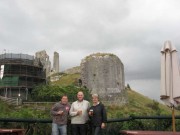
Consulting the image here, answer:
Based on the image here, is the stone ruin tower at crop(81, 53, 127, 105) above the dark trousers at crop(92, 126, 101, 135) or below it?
above

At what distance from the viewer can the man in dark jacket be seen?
30.0 ft

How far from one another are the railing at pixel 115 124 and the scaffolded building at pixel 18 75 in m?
60.0

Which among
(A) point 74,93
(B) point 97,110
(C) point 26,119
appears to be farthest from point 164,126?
(A) point 74,93

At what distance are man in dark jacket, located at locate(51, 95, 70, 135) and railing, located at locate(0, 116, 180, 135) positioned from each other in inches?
10.5

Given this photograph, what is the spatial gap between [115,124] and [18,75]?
6132 cm

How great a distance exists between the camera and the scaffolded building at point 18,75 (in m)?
69.0

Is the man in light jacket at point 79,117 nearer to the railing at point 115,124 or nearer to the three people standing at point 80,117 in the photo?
the three people standing at point 80,117

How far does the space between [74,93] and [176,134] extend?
59603 millimetres

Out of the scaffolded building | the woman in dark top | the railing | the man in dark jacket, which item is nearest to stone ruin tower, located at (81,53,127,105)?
the scaffolded building

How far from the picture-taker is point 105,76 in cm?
7644

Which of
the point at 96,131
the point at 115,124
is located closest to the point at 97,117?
the point at 96,131

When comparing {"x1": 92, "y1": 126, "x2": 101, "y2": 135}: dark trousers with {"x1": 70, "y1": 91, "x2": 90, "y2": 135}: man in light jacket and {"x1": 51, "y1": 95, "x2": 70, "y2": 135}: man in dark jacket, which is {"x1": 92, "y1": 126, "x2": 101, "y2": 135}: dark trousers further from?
{"x1": 51, "y1": 95, "x2": 70, "y2": 135}: man in dark jacket

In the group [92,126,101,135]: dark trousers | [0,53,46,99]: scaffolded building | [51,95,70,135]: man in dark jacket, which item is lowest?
[92,126,101,135]: dark trousers

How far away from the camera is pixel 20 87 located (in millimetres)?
68875
